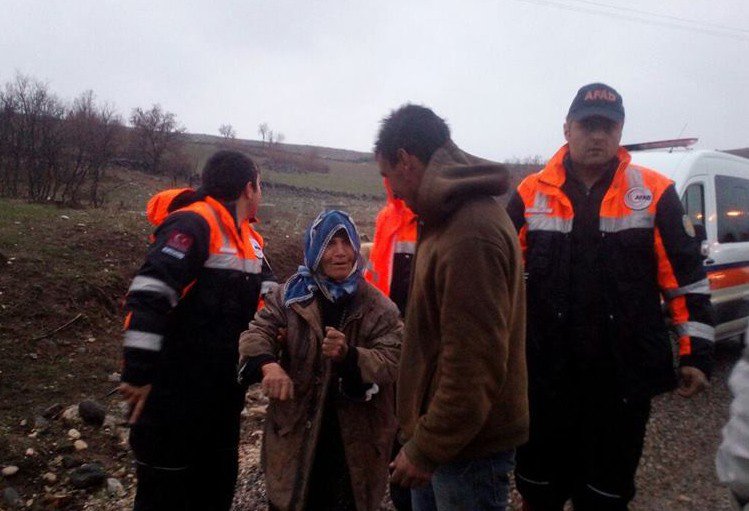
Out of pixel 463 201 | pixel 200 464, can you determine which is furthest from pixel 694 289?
pixel 200 464

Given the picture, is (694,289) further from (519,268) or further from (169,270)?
(169,270)

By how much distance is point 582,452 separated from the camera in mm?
2670

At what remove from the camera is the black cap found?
8.66ft

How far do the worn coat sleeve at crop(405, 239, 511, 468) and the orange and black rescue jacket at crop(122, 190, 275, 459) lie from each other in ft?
4.20

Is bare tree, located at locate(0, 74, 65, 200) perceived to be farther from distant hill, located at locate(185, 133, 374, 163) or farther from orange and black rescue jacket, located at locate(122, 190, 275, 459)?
distant hill, located at locate(185, 133, 374, 163)

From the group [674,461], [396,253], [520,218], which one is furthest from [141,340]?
[674,461]

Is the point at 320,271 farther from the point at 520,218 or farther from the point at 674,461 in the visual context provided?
the point at 674,461

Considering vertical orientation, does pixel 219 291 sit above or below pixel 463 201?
below

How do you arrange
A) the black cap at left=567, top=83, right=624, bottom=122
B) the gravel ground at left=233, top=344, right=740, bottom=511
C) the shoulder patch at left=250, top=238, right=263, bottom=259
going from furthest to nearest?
the gravel ground at left=233, top=344, right=740, bottom=511 → the shoulder patch at left=250, top=238, right=263, bottom=259 → the black cap at left=567, top=83, right=624, bottom=122

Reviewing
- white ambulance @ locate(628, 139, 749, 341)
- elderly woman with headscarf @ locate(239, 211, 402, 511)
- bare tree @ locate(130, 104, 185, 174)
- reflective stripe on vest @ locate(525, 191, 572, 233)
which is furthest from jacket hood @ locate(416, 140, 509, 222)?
bare tree @ locate(130, 104, 185, 174)

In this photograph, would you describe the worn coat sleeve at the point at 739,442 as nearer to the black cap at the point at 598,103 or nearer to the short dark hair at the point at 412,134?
the short dark hair at the point at 412,134

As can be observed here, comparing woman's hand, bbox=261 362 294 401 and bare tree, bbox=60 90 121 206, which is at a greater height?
bare tree, bbox=60 90 121 206

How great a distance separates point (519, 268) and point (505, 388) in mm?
389

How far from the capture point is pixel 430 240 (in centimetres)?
179
